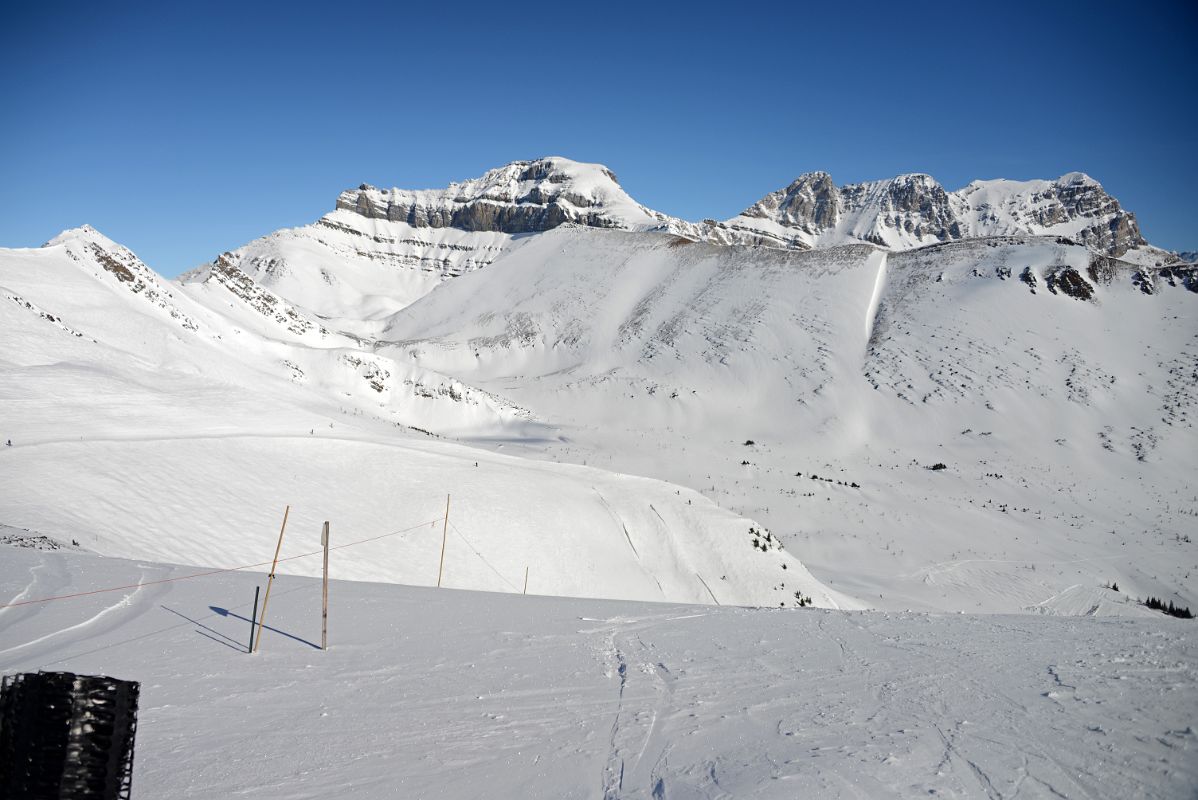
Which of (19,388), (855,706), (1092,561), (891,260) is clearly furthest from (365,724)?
(891,260)

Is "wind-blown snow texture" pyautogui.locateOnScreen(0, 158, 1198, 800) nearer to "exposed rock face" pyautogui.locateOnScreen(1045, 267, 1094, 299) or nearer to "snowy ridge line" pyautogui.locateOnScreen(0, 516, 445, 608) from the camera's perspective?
"snowy ridge line" pyautogui.locateOnScreen(0, 516, 445, 608)

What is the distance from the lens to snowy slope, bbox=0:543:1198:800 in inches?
187

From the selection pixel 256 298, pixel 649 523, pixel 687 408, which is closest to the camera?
pixel 649 523

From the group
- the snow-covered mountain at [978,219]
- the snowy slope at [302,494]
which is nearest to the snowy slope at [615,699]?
the snowy slope at [302,494]

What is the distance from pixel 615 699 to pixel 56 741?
15.6 ft

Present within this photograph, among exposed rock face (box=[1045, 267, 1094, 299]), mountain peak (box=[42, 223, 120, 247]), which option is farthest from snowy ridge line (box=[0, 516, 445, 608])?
exposed rock face (box=[1045, 267, 1094, 299])

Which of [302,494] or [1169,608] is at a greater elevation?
[302,494]

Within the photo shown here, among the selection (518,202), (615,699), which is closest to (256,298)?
(615,699)

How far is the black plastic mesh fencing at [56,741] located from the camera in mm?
2605

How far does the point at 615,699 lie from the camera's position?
6.44 m

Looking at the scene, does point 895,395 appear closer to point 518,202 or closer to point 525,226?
point 525,226

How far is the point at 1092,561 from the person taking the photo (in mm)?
27203

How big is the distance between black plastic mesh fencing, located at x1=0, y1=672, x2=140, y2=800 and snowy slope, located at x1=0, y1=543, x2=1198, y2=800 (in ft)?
7.18

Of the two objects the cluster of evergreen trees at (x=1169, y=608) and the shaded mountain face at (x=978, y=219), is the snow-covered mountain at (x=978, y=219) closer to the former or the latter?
the shaded mountain face at (x=978, y=219)
